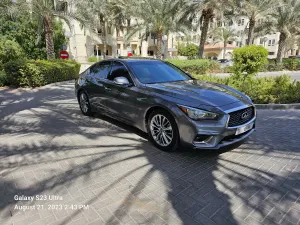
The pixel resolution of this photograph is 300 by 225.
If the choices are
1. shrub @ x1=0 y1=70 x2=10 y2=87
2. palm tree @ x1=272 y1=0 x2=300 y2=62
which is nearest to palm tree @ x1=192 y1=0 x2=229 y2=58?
palm tree @ x1=272 y1=0 x2=300 y2=62

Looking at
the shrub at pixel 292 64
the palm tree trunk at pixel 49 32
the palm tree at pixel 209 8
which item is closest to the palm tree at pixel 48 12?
the palm tree trunk at pixel 49 32

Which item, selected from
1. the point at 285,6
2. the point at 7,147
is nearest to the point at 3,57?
the point at 7,147

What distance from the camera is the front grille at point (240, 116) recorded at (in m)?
3.33

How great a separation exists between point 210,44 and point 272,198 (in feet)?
185

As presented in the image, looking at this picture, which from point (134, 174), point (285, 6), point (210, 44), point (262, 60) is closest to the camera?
point (134, 174)

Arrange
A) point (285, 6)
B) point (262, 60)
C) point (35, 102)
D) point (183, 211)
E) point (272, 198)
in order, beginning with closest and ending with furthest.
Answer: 1. point (183, 211)
2. point (272, 198)
3. point (35, 102)
4. point (262, 60)
5. point (285, 6)

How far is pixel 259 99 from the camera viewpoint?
722cm

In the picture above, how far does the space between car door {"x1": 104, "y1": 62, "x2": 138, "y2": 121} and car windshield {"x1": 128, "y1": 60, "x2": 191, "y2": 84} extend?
8.4 inches

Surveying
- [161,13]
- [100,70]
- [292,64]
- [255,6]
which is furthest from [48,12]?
[292,64]

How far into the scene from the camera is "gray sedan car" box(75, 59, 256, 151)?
128 inches

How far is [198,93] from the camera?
3.64m

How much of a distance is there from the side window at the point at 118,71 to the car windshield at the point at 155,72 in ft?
0.54

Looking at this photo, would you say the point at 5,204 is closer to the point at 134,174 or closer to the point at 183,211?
the point at 134,174

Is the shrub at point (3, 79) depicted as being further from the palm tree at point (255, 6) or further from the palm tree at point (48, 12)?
the palm tree at point (255, 6)
